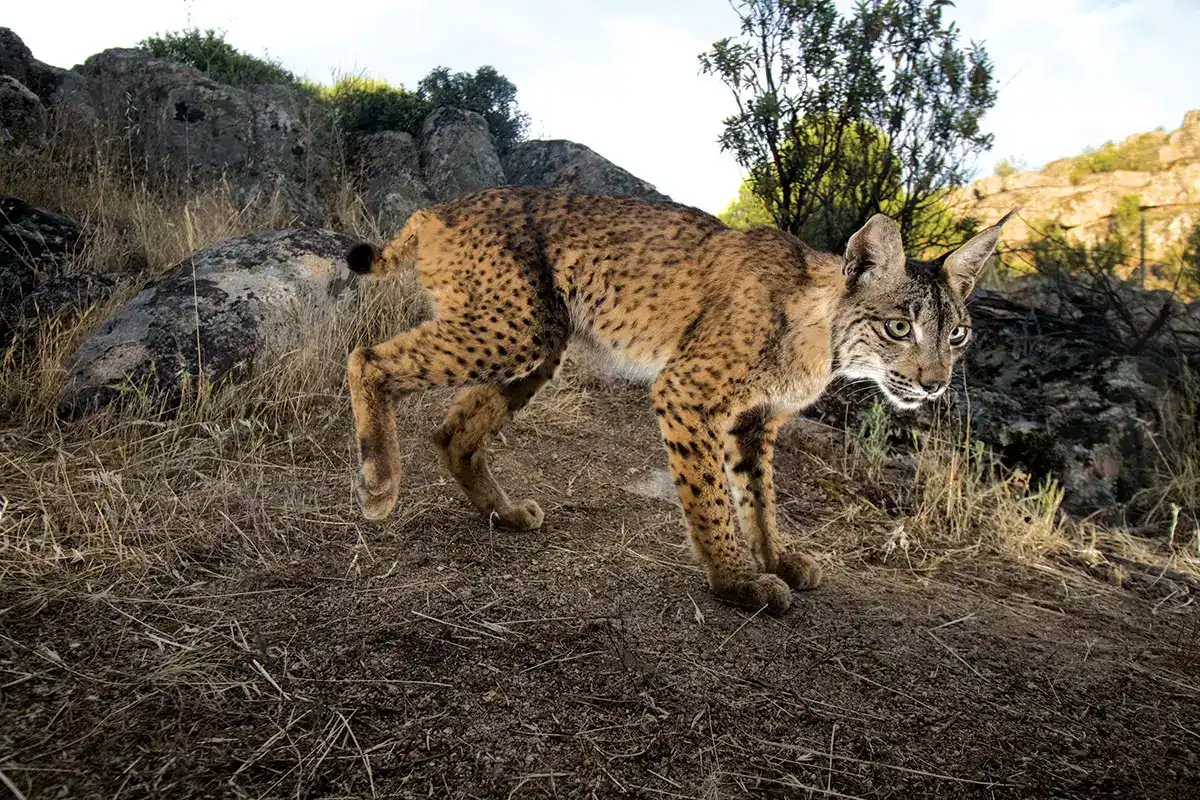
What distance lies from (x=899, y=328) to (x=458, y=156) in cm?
851

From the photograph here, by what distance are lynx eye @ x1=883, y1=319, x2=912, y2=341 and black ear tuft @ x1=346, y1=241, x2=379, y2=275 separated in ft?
8.12

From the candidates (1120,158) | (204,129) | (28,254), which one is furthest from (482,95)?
(1120,158)

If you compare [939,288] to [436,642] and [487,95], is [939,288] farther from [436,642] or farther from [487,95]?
[487,95]

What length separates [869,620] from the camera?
336cm

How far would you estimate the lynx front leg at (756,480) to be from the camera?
12.7 ft

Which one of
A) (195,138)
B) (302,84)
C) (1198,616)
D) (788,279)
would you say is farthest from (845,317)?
(302,84)

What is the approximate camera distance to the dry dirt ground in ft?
6.92

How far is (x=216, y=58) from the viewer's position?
14180 millimetres

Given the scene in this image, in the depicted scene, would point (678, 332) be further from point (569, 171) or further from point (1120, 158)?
point (1120, 158)

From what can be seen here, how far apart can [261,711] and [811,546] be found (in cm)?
314

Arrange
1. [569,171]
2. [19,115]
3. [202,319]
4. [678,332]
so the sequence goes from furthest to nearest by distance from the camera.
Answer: [569,171] < [19,115] < [202,319] < [678,332]

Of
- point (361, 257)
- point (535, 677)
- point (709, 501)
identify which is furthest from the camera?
point (361, 257)

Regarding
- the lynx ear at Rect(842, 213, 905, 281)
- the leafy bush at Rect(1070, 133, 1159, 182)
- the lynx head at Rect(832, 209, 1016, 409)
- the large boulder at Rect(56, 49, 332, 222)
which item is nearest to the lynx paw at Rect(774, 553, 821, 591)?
the lynx head at Rect(832, 209, 1016, 409)

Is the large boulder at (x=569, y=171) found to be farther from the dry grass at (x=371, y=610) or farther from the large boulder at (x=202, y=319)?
the dry grass at (x=371, y=610)
